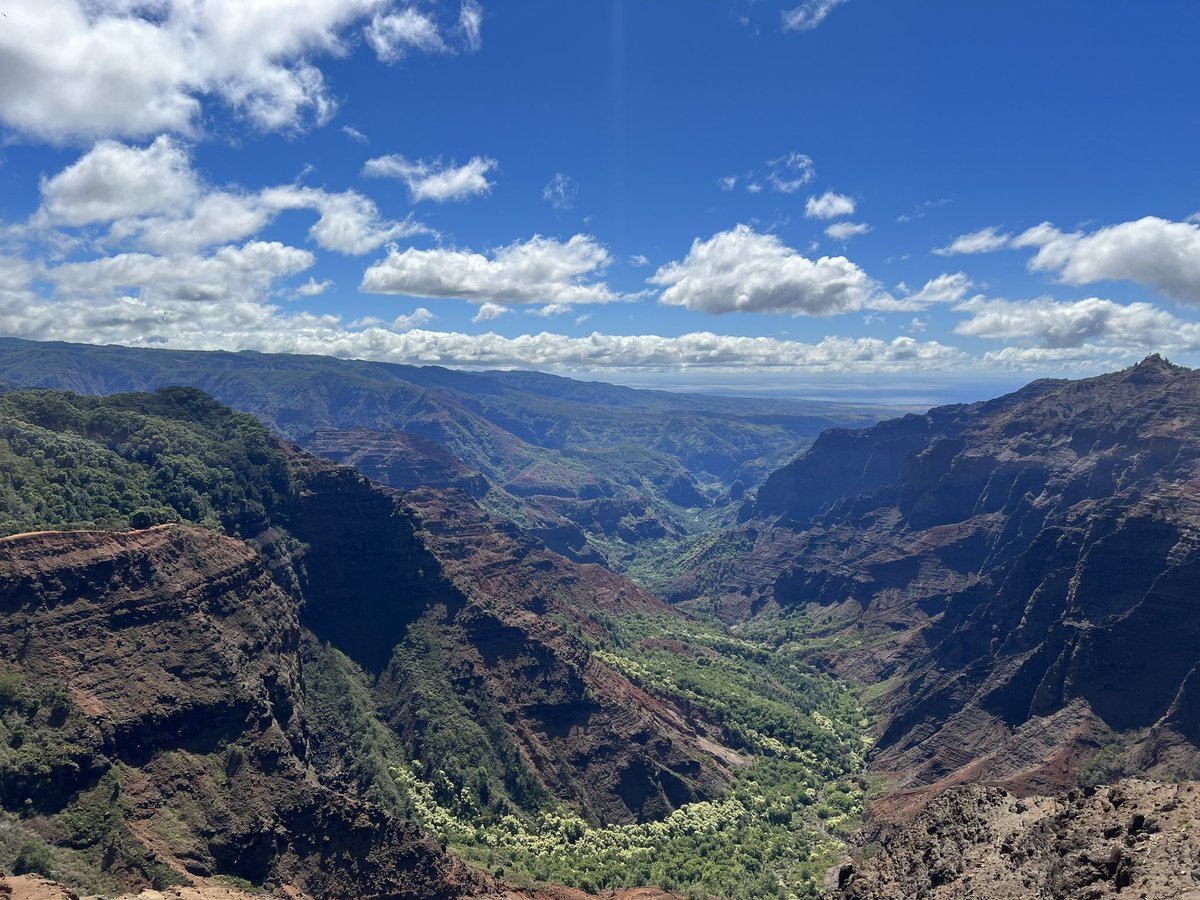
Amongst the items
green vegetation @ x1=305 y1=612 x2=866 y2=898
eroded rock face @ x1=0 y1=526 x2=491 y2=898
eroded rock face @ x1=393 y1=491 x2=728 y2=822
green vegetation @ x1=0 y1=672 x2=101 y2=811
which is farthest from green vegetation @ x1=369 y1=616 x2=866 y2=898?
Answer: green vegetation @ x1=0 y1=672 x2=101 y2=811

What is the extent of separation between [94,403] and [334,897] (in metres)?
136

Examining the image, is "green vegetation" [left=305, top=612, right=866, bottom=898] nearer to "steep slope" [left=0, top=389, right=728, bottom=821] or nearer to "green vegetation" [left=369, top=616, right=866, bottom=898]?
"green vegetation" [left=369, top=616, right=866, bottom=898]

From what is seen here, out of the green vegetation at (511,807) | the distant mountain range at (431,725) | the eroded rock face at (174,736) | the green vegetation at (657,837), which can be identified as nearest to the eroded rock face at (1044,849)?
the distant mountain range at (431,725)

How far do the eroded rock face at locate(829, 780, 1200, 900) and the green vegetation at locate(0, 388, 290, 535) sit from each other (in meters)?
121

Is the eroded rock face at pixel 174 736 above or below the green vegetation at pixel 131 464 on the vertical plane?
below

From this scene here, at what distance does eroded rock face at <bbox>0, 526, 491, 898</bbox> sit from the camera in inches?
3445

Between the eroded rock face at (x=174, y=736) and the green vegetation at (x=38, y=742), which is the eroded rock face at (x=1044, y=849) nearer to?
the eroded rock face at (x=174, y=736)

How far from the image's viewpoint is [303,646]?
5615 inches

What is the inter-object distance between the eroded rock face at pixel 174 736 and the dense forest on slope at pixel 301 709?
0.91 feet

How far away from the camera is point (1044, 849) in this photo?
52125 mm

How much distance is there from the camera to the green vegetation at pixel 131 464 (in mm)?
128375

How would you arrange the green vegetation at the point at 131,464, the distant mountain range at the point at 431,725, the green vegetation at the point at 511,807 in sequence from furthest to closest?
the green vegetation at the point at 131,464
the green vegetation at the point at 511,807
the distant mountain range at the point at 431,725

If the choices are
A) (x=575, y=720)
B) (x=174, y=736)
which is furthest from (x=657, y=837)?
(x=174, y=736)

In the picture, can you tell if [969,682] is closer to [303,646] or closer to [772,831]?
[772,831]
